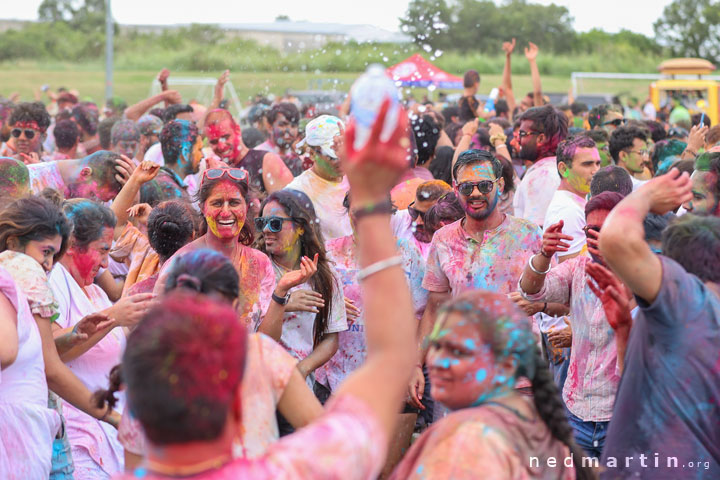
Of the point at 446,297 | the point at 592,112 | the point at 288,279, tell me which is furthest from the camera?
the point at 592,112

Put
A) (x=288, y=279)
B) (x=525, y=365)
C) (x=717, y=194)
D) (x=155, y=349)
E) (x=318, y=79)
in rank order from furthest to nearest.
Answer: (x=318, y=79) → (x=717, y=194) → (x=288, y=279) → (x=525, y=365) → (x=155, y=349)

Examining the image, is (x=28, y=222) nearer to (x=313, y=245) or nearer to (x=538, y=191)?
(x=313, y=245)

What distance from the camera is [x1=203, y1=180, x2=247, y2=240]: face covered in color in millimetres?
4594

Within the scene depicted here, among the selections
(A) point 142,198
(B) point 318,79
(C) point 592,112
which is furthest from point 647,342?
(B) point 318,79

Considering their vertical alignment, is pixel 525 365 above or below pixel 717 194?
below

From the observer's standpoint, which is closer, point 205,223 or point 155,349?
point 155,349

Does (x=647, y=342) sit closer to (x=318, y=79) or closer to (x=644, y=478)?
(x=644, y=478)

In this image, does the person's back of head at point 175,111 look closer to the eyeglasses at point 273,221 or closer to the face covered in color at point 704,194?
the eyeglasses at point 273,221

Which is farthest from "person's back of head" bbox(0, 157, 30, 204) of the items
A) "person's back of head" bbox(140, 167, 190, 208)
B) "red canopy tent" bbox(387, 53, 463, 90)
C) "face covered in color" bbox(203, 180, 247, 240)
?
"red canopy tent" bbox(387, 53, 463, 90)

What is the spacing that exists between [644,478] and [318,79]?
20978 mm

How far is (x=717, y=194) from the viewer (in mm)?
4598

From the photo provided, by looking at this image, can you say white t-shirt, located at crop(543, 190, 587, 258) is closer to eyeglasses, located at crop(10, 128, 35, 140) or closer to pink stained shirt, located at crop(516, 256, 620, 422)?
pink stained shirt, located at crop(516, 256, 620, 422)

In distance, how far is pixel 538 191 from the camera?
6.80 meters

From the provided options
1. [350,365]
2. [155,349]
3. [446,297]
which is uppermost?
[155,349]
